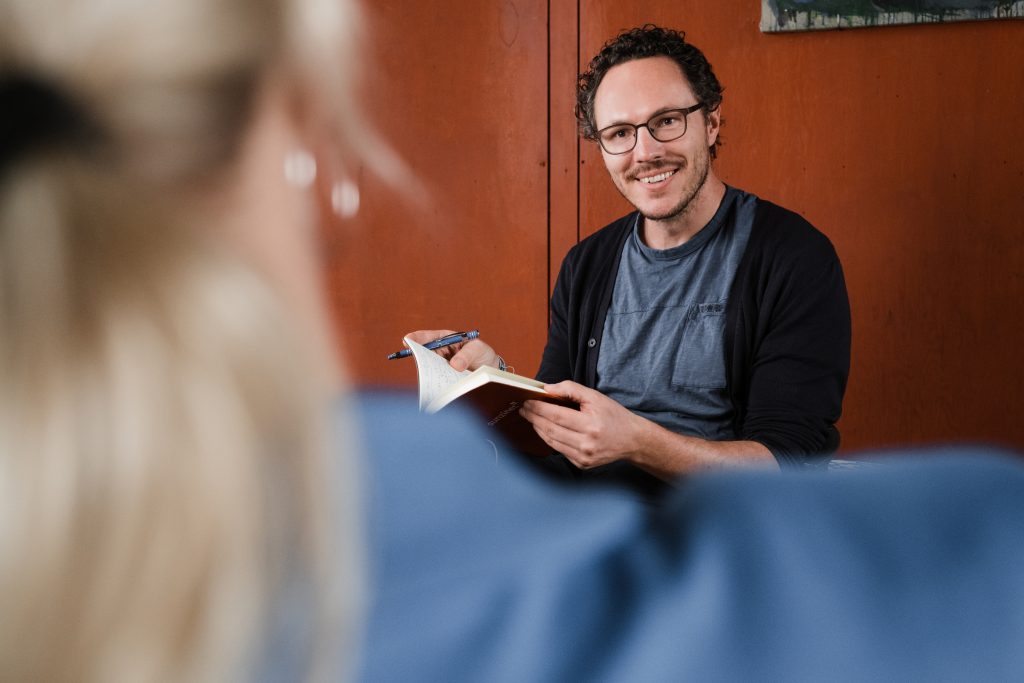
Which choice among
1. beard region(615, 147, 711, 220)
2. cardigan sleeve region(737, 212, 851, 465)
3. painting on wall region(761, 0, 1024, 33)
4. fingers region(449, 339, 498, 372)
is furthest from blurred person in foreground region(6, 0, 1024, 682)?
painting on wall region(761, 0, 1024, 33)

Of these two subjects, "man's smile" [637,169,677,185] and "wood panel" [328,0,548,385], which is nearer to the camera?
"man's smile" [637,169,677,185]

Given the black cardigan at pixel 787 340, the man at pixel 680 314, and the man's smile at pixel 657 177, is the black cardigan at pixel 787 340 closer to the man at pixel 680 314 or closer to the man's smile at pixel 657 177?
the man at pixel 680 314

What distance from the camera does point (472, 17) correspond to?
2.79 metres

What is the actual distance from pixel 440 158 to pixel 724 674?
105 inches

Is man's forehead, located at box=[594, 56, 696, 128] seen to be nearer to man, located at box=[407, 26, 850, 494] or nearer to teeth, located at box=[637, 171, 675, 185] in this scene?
man, located at box=[407, 26, 850, 494]

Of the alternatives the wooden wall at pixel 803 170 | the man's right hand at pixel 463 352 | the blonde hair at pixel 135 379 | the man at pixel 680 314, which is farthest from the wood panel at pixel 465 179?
the blonde hair at pixel 135 379

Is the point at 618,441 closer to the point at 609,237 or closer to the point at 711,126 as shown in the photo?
the point at 609,237

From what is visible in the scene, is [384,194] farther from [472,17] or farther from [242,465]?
[242,465]

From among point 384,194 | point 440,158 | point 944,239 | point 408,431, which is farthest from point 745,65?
point 408,431

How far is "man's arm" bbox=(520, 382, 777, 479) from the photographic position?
1451 millimetres

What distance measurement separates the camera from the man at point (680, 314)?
1.52 meters

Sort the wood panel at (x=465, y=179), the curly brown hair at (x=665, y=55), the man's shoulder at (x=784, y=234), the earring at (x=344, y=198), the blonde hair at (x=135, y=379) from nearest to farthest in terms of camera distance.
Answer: the blonde hair at (x=135, y=379) → the earring at (x=344, y=198) → the man's shoulder at (x=784, y=234) → the curly brown hair at (x=665, y=55) → the wood panel at (x=465, y=179)

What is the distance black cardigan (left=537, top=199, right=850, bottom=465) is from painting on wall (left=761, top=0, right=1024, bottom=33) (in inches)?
33.5

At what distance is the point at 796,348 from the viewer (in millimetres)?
1624
